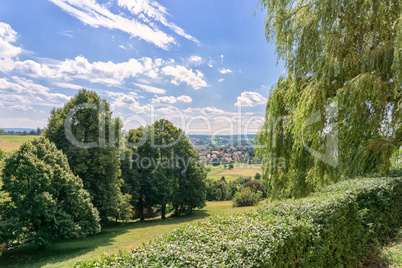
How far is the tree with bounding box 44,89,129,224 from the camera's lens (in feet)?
56.5

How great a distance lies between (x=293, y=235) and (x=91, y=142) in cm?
1752

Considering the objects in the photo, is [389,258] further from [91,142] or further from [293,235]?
[91,142]

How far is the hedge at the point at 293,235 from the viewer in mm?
2443

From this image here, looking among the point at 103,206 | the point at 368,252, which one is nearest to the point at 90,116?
the point at 103,206

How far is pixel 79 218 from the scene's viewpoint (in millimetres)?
14172

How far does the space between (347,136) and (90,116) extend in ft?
55.5

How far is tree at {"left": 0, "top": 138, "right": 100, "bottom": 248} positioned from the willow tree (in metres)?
12.3

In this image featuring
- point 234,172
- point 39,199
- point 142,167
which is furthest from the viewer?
point 234,172

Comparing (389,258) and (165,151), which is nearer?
(389,258)

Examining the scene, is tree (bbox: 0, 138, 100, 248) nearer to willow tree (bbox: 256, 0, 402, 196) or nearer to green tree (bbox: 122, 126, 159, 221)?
green tree (bbox: 122, 126, 159, 221)

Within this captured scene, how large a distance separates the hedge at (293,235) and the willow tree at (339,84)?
156cm

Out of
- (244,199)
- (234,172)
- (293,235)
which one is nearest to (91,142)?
(293,235)

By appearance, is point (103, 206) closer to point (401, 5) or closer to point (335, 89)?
point (335, 89)

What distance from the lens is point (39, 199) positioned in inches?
464
